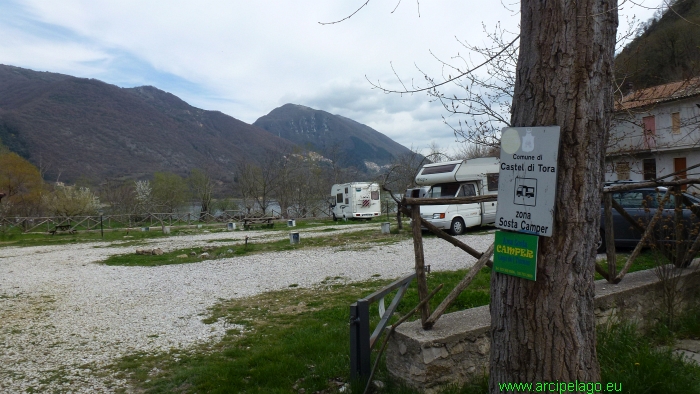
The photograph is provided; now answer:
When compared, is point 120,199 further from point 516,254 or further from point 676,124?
A: point 516,254

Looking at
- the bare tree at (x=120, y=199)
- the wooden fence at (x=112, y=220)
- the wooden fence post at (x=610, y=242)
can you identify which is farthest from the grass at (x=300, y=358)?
the bare tree at (x=120, y=199)

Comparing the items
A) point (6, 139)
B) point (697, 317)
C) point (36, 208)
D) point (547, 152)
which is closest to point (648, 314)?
point (697, 317)

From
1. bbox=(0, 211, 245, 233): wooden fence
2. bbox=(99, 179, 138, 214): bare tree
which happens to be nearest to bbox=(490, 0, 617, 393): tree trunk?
bbox=(0, 211, 245, 233): wooden fence

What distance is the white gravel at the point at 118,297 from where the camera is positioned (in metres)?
5.17

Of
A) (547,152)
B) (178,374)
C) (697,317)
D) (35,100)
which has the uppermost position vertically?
(35,100)

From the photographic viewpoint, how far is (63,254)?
17188 millimetres

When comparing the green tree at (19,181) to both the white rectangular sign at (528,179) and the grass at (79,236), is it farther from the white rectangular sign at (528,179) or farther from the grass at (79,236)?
the white rectangular sign at (528,179)

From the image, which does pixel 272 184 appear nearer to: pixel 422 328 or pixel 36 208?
pixel 36 208

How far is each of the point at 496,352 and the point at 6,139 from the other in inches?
3753

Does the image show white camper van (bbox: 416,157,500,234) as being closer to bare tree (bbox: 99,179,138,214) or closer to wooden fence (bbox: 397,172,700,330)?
wooden fence (bbox: 397,172,700,330)

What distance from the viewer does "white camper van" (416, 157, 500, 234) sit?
16297 mm

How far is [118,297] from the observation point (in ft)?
29.7

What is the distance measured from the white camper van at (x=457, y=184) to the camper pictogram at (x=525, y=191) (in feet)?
45.2

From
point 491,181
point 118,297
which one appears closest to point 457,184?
point 491,181
